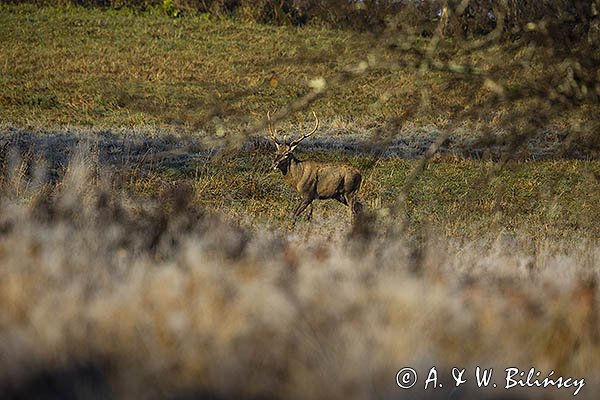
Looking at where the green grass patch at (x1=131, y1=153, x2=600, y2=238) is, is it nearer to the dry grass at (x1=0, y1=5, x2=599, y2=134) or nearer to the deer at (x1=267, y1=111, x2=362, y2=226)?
the deer at (x1=267, y1=111, x2=362, y2=226)

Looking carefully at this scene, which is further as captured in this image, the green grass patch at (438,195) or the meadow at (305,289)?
the green grass patch at (438,195)

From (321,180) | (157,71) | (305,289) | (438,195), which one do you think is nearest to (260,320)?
(305,289)

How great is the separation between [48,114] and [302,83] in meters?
7.56

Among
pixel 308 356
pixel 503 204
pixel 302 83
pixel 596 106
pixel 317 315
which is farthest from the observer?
pixel 302 83

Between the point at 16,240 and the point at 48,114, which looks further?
the point at 48,114

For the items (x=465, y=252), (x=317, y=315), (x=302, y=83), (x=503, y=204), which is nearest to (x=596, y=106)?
(x=465, y=252)

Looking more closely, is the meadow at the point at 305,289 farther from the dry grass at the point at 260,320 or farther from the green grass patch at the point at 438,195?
the green grass patch at the point at 438,195

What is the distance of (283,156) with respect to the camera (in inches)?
417

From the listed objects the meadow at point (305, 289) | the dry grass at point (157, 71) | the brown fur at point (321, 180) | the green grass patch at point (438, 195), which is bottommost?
the dry grass at point (157, 71)

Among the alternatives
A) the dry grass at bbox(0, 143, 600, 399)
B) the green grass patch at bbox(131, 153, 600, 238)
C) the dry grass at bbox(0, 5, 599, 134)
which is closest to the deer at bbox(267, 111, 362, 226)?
the green grass patch at bbox(131, 153, 600, 238)

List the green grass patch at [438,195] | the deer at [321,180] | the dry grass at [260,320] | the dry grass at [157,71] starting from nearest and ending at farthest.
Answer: the dry grass at [260,320], the green grass patch at [438,195], the deer at [321,180], the dry grass at [157,71]

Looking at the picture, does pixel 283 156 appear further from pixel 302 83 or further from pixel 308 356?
pixel 302 83

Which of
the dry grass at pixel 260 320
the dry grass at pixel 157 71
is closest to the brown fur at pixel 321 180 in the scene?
the dry grass at pixel 157 71

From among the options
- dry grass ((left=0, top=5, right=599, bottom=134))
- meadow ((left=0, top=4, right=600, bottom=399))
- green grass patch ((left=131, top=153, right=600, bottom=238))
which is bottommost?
dry grass ((left=0, top=5, right=599, bottom=134))
